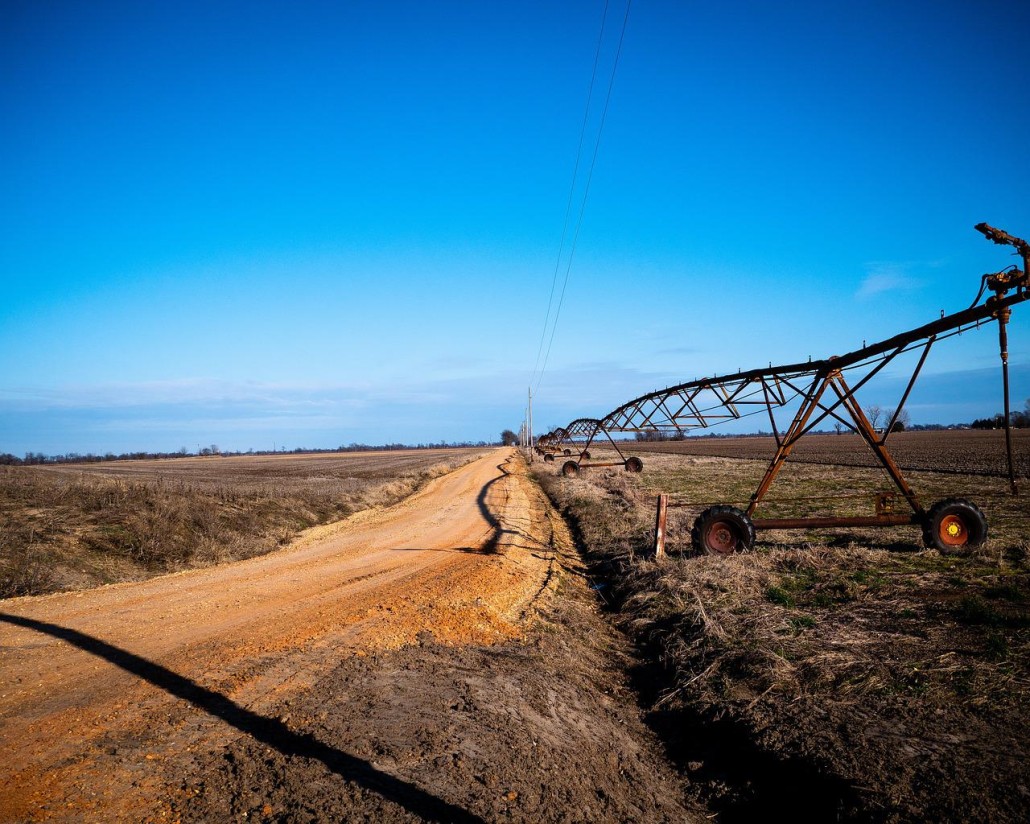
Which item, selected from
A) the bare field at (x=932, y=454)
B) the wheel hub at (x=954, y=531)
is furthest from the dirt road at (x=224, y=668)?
the bare field at (x=932, y=454)

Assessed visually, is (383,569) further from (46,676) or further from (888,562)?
(888,562)

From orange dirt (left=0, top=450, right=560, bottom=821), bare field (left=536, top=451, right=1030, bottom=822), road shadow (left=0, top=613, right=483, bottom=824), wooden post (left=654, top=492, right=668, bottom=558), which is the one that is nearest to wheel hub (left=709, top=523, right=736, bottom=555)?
bare field (left=536, top=451, right=1030, bottom=822)

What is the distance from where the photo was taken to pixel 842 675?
5.88 m

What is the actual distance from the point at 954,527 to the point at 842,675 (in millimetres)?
7250

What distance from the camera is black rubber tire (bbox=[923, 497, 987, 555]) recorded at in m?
10.6

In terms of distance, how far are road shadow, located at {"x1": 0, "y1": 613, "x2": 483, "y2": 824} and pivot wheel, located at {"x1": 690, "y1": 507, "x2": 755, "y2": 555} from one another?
8.53 meters

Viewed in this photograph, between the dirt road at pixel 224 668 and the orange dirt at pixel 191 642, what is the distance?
0.08 feet

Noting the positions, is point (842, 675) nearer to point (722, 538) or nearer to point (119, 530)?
point (722, 538)

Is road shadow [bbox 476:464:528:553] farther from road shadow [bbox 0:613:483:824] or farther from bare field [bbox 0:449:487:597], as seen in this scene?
road shadow [bbox 0:613:483:824]

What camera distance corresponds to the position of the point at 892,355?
1092 centimetres

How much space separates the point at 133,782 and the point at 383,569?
26.4ft

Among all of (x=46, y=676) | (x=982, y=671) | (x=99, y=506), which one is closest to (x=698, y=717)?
(x=982, y=671)

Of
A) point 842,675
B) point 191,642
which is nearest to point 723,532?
point 842,675

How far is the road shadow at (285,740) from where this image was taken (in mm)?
3988
